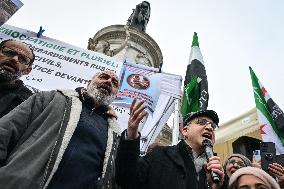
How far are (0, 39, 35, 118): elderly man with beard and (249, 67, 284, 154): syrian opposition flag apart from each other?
442cm

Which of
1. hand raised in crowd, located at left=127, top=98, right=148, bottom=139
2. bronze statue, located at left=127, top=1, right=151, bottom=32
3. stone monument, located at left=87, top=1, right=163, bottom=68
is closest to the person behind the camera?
hand raised in crowd, located at left=127, top=98, right=148, bottom=139

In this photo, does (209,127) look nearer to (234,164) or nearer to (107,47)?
(234,164)

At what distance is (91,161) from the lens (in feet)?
8.89

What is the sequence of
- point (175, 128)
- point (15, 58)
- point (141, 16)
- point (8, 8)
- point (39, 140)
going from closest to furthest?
point (39, 140)
point (15, 58)
point (8, 8)
point (175, 128)
point (141, 16)

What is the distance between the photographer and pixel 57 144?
2.54 meters

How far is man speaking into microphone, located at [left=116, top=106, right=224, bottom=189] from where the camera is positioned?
2.81m

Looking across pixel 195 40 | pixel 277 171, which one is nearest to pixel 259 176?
pixel 277 171

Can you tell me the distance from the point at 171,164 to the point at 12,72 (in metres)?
1.76

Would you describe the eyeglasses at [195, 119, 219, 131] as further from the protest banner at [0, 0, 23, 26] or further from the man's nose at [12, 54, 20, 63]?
the protest banner at [0, 0, 23, 26]

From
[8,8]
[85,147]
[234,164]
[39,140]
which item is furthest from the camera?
[8,8]

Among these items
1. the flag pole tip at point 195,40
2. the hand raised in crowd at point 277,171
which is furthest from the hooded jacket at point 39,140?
the flag pole tip at point 195,40

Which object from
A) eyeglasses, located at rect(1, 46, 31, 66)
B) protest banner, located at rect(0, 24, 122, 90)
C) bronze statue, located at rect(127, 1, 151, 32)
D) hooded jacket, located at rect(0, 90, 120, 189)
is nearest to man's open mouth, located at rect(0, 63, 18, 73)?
eyeglasses, located at rect(1, 46, 31, 66)

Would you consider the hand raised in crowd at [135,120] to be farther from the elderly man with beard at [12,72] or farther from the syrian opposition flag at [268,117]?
the syrian opposition flag at [268,117]

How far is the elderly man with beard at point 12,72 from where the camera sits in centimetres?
301
